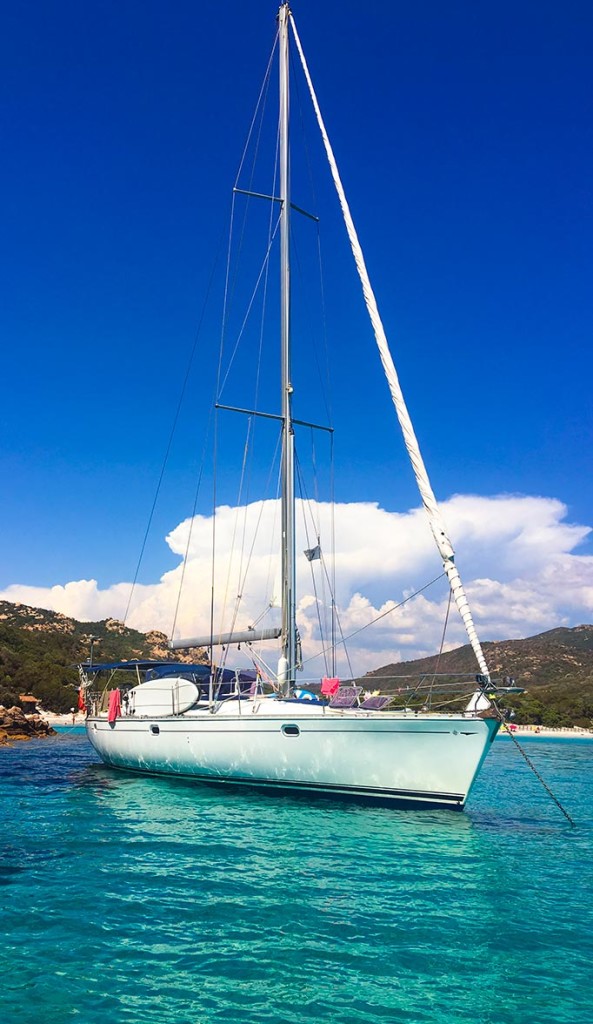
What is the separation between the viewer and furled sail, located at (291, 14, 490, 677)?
1475 cm

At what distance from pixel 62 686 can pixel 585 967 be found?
2637 inches

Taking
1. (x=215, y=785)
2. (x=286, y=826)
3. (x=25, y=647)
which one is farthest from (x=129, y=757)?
(x=25, y=647)

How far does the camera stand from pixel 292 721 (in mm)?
17469

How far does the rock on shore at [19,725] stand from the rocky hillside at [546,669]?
3253 centimetres

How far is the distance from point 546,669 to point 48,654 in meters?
90.0

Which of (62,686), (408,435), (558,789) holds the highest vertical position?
(408,435)

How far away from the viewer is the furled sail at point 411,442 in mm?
14752

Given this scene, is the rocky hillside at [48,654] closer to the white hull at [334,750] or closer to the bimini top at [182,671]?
the bimini top at [182,671]

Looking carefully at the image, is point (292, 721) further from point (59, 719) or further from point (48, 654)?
point (48, 654)

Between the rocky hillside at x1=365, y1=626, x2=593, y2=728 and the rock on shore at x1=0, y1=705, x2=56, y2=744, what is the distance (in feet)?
107

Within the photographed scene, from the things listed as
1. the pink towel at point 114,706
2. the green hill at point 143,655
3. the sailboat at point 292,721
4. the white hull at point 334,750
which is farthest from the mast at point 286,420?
the pink towel at point 114,706

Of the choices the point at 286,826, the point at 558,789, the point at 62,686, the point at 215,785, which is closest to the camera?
the point at 286,826

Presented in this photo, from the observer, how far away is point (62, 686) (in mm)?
67750

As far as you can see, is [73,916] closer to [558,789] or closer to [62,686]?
[558,789]
